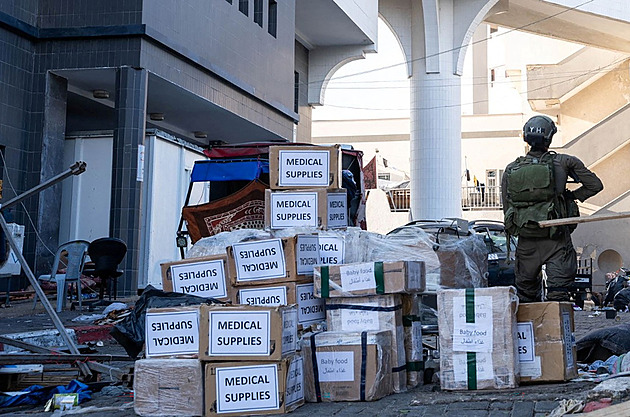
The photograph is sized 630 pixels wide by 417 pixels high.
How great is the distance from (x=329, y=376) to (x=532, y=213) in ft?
8.59

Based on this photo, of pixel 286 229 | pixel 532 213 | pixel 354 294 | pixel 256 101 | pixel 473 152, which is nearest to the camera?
pixel 354 294

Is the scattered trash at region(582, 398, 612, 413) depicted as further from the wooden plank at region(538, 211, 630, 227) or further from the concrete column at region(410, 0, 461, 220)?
the concrete column at region(410, 0, 461, 220)

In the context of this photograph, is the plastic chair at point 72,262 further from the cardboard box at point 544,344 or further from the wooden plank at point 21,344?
the cardboard box at point 544,344

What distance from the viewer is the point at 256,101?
21391 millimetres

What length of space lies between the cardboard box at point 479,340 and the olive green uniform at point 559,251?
1.34 meters

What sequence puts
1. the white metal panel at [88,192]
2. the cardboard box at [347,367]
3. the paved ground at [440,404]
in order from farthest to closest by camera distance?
the white metal panel at [88,192], the cardboard box at [347,367], the paved ground at [440,404]

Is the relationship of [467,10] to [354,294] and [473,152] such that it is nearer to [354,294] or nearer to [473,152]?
[473,152]

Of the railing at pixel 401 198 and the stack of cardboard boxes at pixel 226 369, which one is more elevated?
the railing at pixel 401 198

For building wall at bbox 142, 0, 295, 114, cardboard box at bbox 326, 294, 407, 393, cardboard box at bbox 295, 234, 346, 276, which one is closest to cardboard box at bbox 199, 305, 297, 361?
cardboard box at bbox 326, 294, 407, 393

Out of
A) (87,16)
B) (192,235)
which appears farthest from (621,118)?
(192,235)

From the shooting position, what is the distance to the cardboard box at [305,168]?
8.80 m

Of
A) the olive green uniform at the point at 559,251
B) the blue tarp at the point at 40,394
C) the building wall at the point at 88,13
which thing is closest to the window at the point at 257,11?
the building wall at the point at 88,13

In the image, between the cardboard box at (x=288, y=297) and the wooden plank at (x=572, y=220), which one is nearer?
the wooden plank at (x=572, y=220)

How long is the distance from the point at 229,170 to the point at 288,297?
4.83 metres
